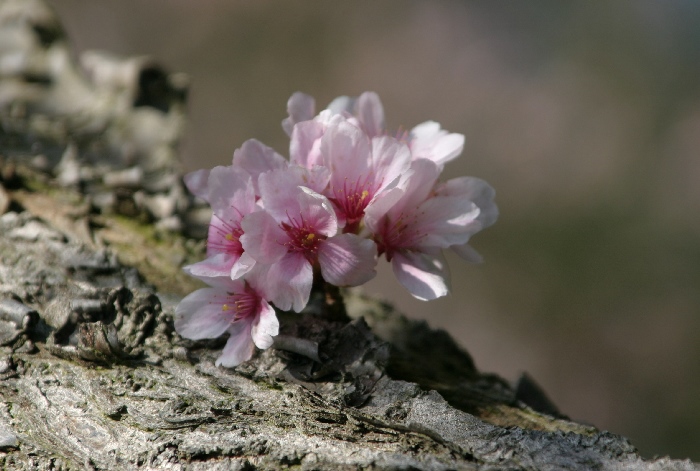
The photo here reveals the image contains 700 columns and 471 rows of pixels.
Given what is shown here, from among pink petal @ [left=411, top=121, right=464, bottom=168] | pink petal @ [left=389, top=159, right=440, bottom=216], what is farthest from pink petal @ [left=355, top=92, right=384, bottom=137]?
pink petal @ [left=389, top=159, right=440, bottom=216]

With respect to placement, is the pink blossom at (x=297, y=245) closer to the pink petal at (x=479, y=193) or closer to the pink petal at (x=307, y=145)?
the pink petal at (x=307, y=145)

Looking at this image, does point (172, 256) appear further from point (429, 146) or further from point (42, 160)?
point (429, 146)

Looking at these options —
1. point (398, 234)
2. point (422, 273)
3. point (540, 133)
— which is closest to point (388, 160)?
point (398, 234)

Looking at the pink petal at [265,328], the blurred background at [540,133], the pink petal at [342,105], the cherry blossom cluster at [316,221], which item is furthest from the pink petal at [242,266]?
the blurred background at [540,133]

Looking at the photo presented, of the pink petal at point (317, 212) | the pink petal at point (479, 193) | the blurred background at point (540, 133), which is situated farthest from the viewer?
the blurred background at point (540, 133)

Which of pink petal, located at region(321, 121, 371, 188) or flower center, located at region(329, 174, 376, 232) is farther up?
pink petal, located at region(321, 121, 371, 188)

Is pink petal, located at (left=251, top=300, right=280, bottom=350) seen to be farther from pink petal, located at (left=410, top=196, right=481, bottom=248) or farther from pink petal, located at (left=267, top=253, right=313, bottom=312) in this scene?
pink petal, located at (left=410, top=196, right=481, bottom=248)

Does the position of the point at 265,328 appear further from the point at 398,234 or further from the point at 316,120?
the point at 316,120

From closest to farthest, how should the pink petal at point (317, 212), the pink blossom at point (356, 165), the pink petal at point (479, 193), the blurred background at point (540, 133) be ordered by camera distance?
the pink petal at point (317, 212) < the pink blossom at point (356, 165) < the pink petal at point (479, 193) < the blurred background at point (540, 133)
